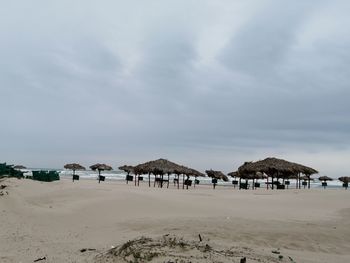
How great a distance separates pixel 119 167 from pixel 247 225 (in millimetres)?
46889

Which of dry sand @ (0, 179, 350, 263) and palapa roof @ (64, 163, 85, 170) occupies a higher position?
palapa roof @ (64, 163, 85, 170)

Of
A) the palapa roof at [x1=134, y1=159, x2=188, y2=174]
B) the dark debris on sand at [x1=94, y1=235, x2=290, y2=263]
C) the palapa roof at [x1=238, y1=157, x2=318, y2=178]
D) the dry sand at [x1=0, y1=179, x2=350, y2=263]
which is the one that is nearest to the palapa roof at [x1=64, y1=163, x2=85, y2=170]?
the palapa roof at [x1=134, y1=159, x2=188, y2=174]

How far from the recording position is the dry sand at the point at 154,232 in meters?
7.11

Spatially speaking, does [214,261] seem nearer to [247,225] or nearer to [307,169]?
[247,225]

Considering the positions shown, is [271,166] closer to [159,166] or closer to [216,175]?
[159,166]

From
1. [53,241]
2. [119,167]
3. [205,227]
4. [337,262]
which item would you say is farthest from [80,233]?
[119,167]

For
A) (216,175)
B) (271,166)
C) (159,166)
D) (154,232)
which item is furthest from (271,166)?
(154,232)

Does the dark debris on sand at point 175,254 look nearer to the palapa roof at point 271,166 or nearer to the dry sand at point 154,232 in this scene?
the dry sand at point 154,232

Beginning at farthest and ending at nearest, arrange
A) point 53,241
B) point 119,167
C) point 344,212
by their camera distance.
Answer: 1. point 119,167
2. point 344,212
3. point 53,241

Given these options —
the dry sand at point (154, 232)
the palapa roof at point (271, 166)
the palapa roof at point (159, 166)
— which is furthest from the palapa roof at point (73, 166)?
the dry sand at point (154, 232)

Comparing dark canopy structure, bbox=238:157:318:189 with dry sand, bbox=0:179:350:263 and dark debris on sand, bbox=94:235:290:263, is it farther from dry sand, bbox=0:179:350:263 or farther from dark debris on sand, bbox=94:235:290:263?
dark debris on sand, bbox=94:235:290:263

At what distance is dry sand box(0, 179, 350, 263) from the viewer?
7.11 metres

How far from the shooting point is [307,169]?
3469cm

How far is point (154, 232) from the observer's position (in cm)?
999
